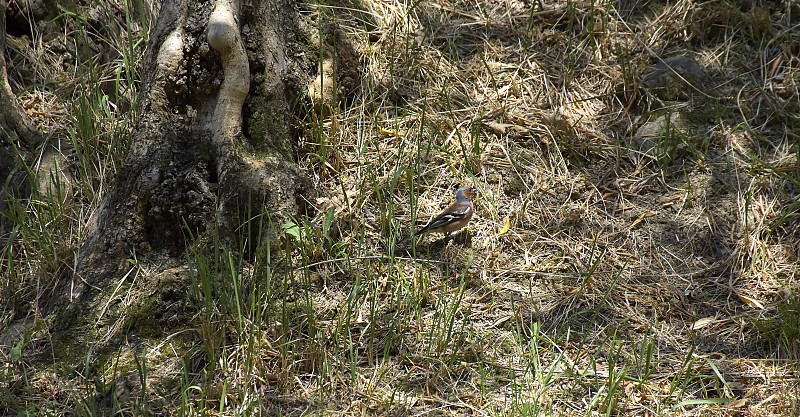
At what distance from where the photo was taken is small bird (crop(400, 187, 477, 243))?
11.6ft

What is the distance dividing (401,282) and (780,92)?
308cm

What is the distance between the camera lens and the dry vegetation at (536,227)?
2777mm

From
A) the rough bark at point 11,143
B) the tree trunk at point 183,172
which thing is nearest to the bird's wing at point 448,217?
the tree trunk at point 183,172

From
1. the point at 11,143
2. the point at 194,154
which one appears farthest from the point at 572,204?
the point at 11,143

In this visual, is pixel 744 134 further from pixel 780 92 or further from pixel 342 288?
pixel 342 288

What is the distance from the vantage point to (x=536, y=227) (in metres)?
3.73

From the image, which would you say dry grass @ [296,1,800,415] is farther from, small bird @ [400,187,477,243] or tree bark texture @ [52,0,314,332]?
tree bark texture @ [52,0,314,332]

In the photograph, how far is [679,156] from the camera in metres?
4.00

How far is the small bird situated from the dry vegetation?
0.14 m

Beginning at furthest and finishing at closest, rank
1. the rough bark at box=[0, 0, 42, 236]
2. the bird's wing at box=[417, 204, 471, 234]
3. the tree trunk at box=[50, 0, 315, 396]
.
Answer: the rough bark at box=[0, 0, 42, 236]
the bird's wing at box=[417, 204, 471, 234]
the tree trunk at box=[50, 0, 315, 396]

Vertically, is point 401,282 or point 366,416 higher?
point 401,282

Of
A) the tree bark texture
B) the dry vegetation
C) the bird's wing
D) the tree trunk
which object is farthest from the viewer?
the bird's wing

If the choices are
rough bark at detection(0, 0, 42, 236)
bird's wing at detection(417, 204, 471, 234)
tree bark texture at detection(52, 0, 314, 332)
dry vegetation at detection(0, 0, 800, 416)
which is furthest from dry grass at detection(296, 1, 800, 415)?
rough bark at detection(0, 0, 42, 236)

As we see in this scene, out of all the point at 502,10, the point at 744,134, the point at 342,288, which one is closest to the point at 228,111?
the point at 342,288
